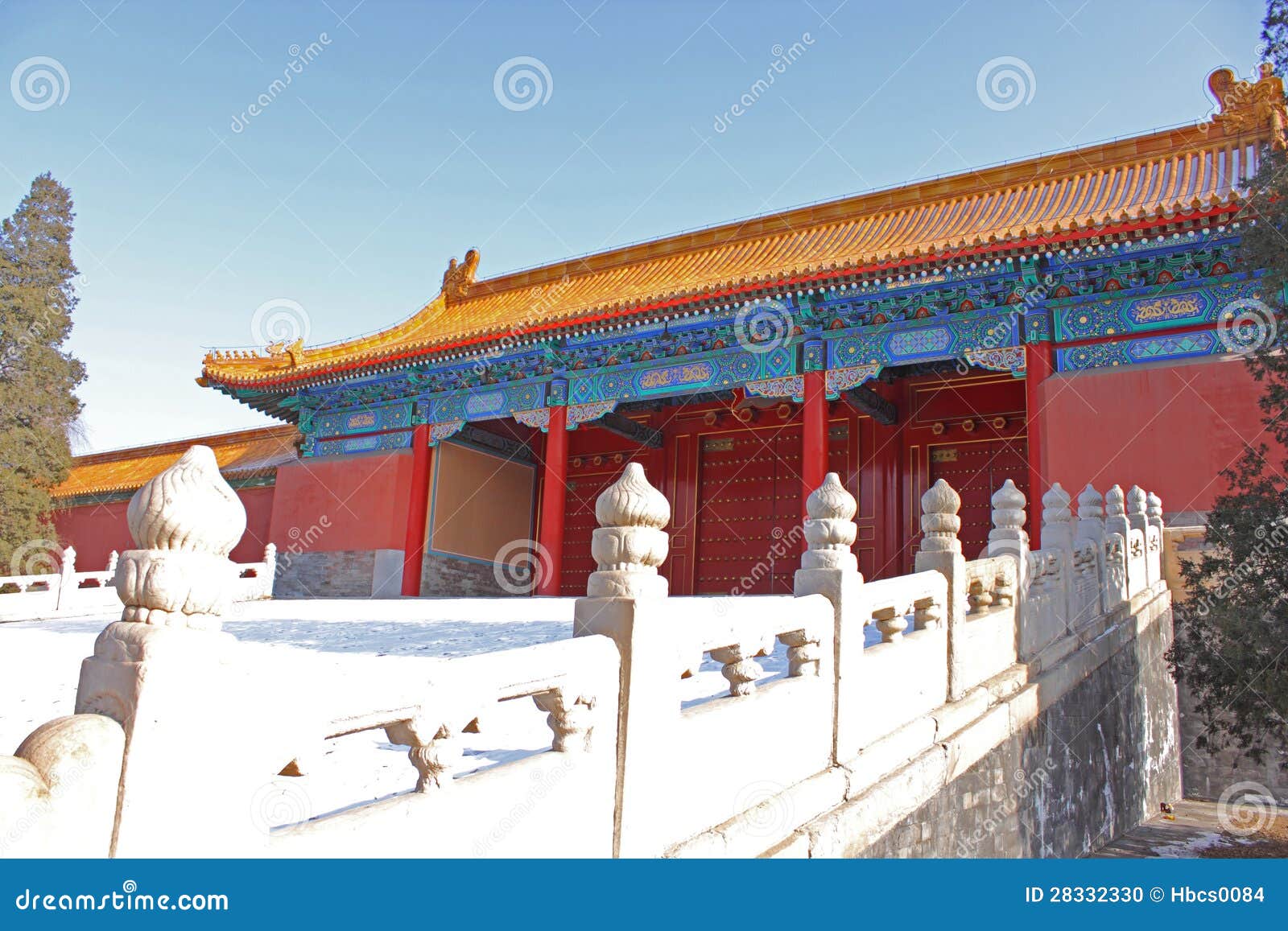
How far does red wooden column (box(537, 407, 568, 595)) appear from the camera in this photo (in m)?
11.3

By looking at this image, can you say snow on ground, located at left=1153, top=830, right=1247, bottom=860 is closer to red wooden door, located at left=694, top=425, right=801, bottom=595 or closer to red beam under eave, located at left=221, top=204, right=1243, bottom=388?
red beam under eave, located at left=221, top=204, right=1243, bottom=388

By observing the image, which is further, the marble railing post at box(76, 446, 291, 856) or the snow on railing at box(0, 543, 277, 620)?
the snow on railing at box(0, 543, 277, 620)

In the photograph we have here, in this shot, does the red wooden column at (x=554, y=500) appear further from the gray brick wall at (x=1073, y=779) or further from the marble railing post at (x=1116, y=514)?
the gray brick wall at (x=1073, y=779)

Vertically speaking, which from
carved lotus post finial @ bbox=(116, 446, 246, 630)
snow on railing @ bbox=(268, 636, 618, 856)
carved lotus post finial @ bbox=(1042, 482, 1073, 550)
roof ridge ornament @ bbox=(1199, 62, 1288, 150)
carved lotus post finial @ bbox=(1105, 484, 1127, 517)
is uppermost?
roof ridge ornament @ bbox=(1199, 62, 1288, 150)

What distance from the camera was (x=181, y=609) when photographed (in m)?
1.88

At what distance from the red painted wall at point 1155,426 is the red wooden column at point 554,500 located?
5.40m

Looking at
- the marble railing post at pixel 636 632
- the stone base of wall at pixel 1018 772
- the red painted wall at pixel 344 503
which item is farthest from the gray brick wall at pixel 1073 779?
the red painted wall at pixel 344 503

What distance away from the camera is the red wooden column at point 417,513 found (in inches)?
487

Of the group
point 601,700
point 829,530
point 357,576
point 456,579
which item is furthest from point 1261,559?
point 357,576

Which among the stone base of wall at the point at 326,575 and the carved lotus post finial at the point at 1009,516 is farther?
the stone base of wall at the point at 326,575

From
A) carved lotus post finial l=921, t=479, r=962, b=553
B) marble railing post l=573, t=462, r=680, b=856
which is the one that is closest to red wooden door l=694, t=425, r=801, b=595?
carved lotus post finial l=921, t=479, r=962, b=553

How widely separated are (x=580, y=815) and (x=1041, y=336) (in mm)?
7810

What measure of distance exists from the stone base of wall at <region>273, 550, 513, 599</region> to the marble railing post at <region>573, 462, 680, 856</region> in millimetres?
9756

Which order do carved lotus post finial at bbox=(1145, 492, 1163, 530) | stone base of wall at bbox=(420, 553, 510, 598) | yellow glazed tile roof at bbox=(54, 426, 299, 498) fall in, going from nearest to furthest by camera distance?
1. carved lotus post finial at bbox=(1145, 492, 1163, 530)
2. stone base of wall at bbox=(420, 553, 510, 598)
3. yellow glazed tile roof at bbox=(54, 426, 299, 498)
